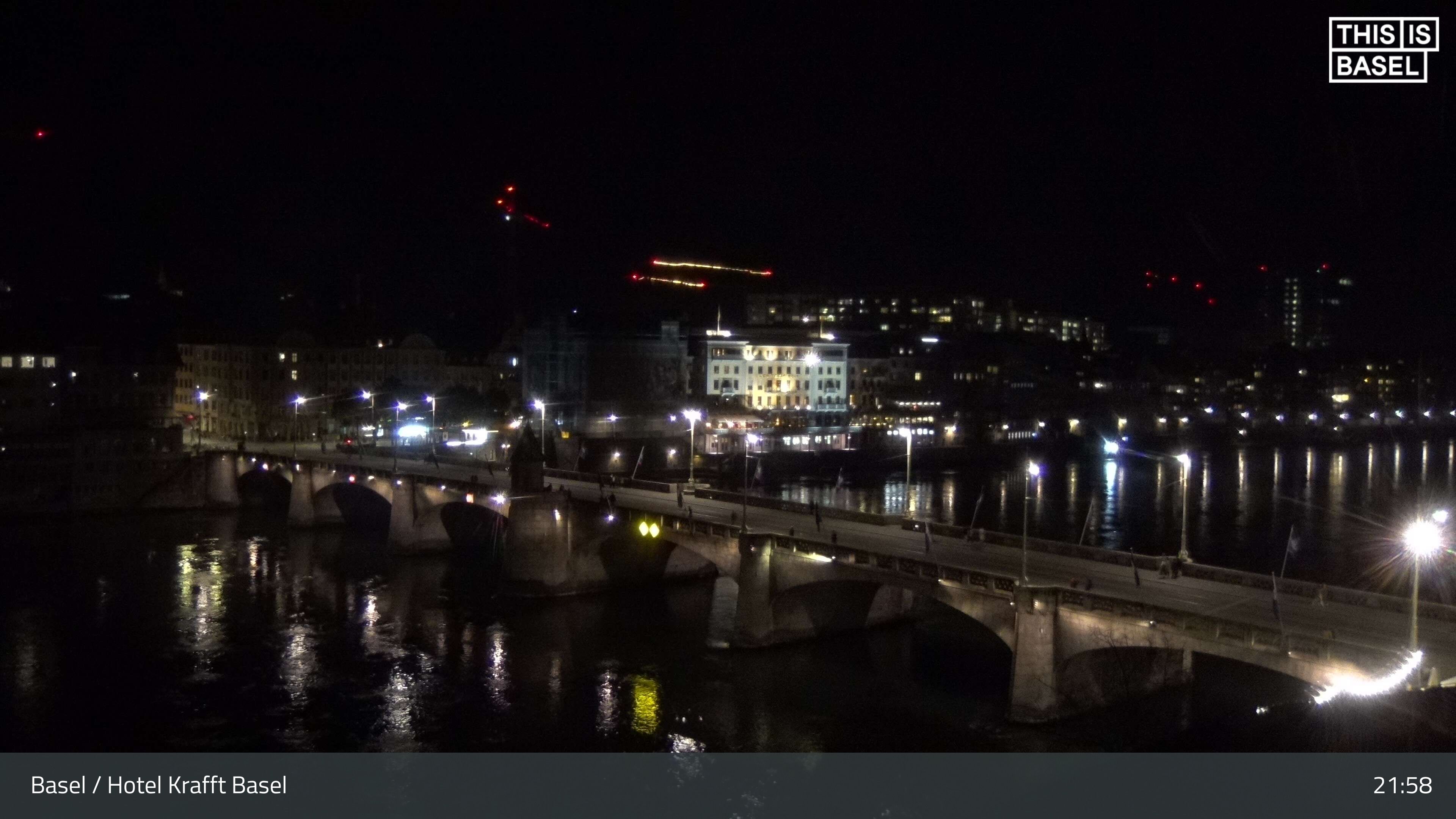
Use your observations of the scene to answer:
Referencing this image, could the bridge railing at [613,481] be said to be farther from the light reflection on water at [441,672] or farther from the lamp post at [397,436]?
the lamp post at [397,436]

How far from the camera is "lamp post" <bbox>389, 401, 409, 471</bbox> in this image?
70312mm

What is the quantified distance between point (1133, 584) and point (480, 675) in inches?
807

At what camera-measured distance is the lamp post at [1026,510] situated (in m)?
29.0

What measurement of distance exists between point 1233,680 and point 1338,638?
10.2 m

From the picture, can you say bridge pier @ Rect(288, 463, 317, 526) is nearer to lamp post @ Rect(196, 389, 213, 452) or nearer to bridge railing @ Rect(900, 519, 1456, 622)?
bridge railing @ Rect(900, 519, 1456, 622)

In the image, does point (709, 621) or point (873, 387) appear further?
point (873, 387)

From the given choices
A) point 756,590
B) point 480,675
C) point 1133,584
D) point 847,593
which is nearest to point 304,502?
point 480,675

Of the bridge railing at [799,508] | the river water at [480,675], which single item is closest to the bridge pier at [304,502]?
the river water at [480,675]

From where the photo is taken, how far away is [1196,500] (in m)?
84.5

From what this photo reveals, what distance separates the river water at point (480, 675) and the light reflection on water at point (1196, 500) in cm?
260

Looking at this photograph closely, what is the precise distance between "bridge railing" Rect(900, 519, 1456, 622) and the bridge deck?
198 mm
